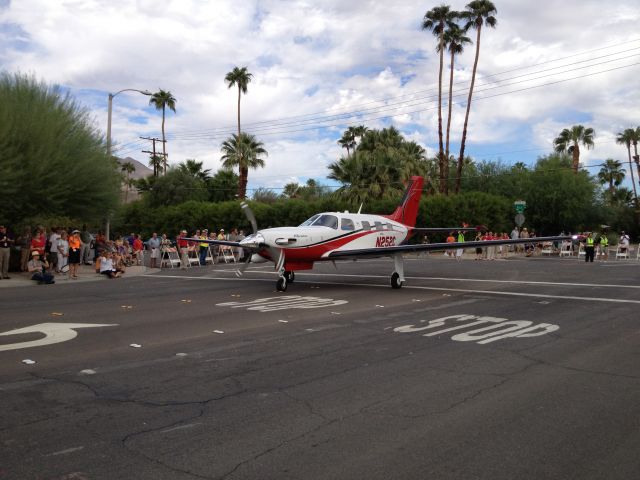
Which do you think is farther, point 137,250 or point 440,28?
point 440,28

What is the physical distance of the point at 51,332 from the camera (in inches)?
363

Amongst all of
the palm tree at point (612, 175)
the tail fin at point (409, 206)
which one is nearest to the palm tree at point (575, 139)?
the palm tree at point (612, 175)

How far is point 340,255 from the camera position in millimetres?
16938

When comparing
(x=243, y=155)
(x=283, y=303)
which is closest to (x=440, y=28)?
(x=243, y=155)

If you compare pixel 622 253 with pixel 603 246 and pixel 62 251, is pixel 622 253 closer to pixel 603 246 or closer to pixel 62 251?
pixel 603 246

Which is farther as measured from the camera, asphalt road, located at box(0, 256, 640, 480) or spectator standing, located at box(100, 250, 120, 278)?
spectator standing, located at box(100, 250, 120, 278)

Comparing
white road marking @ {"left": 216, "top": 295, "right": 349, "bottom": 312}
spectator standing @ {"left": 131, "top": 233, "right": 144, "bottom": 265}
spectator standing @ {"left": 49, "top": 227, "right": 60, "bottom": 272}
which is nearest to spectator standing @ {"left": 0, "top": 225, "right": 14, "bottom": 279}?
spectator standing @ {"left": 49, "top": 227, "right": 60, "bottom": 272}

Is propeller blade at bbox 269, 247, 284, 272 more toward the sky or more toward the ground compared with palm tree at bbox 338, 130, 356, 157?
→ more toward the ground

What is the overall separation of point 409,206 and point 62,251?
13641mm

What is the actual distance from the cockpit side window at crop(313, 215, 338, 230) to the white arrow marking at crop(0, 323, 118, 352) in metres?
8.32

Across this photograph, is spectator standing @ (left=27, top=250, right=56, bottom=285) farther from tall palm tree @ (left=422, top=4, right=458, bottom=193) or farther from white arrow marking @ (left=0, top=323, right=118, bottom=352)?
tall palm tree @ (left=422, top=4, right=458, bottom=193)

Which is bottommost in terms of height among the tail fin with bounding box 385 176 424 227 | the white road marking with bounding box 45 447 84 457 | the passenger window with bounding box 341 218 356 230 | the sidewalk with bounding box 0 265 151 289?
the white road marking with bounding box 45 447 84 457

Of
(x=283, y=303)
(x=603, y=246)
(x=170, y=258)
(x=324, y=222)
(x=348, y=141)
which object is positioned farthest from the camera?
(x=348, y=141)

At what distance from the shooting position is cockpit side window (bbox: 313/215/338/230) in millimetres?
17109
